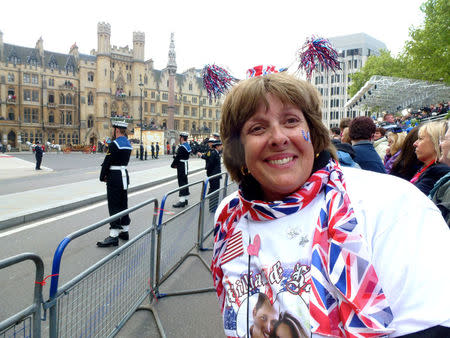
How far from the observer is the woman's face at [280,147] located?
1.33 metres

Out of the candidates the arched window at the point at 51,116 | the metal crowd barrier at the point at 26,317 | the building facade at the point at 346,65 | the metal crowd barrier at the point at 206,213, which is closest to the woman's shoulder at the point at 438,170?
the metal crowd barrier at the point at 206,213

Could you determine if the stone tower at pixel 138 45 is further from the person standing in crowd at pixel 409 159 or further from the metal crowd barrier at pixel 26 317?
the metal crowd barrier at pixel 26 317

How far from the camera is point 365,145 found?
4594 millimetres

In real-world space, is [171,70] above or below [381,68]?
above

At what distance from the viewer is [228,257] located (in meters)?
1.40

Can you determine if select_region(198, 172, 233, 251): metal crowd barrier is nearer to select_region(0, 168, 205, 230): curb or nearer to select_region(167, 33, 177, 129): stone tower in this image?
select_region(0, 168, 205, 230): curb

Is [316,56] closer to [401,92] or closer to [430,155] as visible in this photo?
[430,155]

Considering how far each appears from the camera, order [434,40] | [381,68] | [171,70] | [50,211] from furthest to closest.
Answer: [171,70], [381,68], [434,40], [50,211]

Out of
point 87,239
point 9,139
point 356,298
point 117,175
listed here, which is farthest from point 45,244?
point 9,139

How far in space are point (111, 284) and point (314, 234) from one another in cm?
220

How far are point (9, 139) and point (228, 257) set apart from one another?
73490mm

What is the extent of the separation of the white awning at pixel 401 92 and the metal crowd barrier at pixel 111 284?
28.4 metres

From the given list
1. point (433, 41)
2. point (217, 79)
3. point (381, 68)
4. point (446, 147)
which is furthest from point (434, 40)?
point (217, 79)

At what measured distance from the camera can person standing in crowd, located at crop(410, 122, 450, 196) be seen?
3.26 meters
